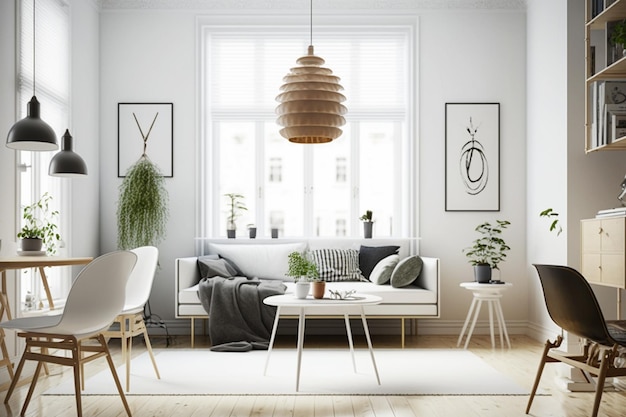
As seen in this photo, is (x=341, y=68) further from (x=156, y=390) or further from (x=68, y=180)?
(x=156, y=390)

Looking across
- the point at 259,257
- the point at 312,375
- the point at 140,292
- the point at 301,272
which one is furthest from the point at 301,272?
the point at 259,257

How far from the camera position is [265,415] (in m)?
3.32

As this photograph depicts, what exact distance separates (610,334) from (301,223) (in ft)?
12.4

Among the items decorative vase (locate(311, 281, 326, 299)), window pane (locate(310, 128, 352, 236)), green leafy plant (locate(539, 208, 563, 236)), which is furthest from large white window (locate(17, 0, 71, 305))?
green leafy plant (locate(539, 208, 563, 236))

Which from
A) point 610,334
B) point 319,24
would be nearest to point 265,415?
point 610,334

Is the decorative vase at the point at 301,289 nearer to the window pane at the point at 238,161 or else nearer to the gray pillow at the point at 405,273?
the gray pillow at the point at 405,273

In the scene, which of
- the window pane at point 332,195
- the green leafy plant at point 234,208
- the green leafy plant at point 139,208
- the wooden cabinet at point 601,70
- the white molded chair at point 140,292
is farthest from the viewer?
the window pane at point 332,195

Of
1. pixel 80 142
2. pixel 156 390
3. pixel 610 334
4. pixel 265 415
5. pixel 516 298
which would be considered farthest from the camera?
pixel 516 298

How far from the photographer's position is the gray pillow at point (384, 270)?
5645mm

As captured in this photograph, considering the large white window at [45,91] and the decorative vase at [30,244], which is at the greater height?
the large white window at [45,91]

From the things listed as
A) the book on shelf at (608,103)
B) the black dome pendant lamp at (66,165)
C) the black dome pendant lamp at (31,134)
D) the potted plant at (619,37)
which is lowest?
the black dome pendant lamp at (66,165)

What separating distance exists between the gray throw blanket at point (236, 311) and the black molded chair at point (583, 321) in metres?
2.58

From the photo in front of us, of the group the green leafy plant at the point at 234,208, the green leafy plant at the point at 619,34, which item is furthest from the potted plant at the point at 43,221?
the green leafy plant at the point at 619,34

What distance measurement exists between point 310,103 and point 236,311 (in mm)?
2331
